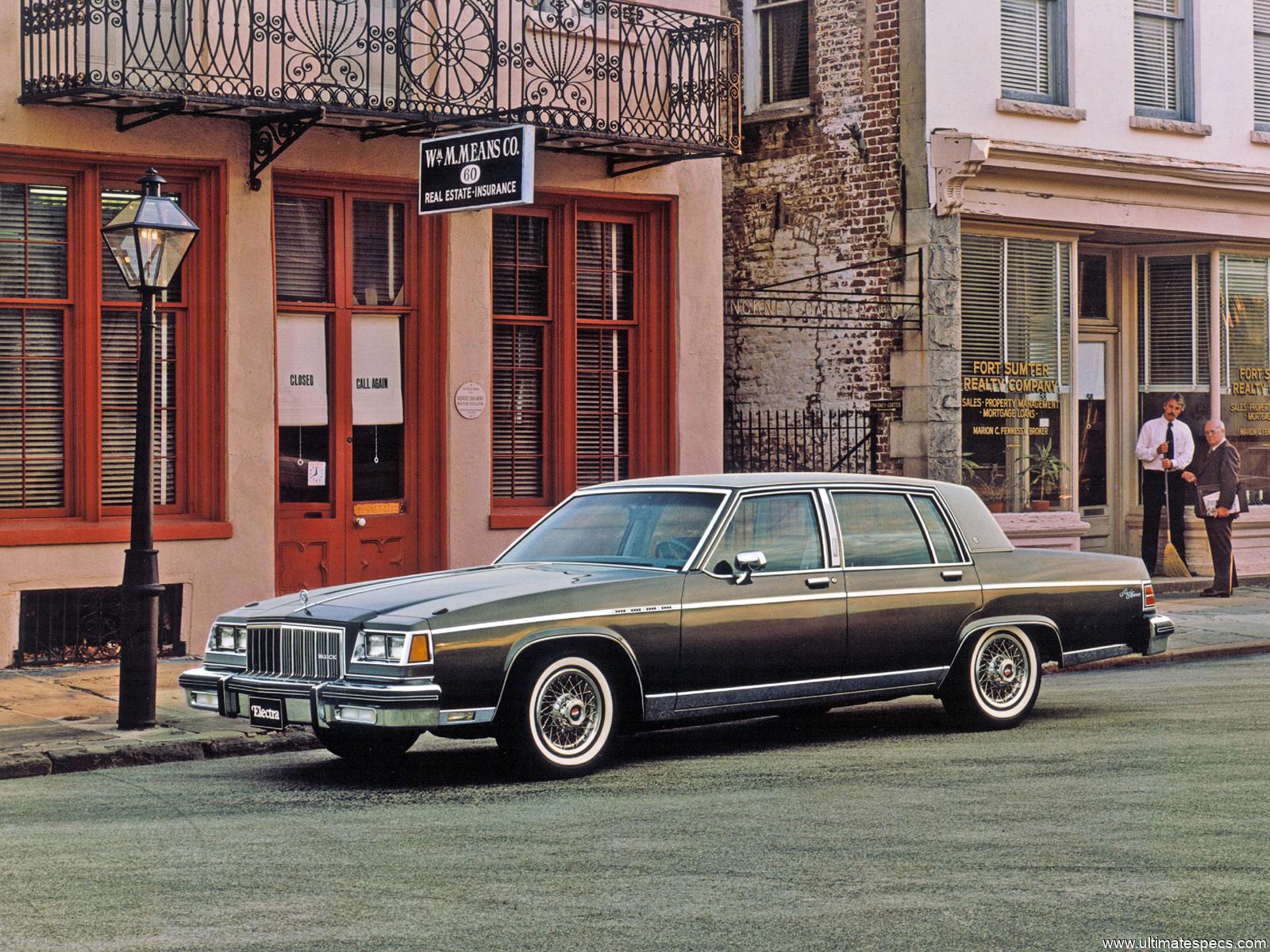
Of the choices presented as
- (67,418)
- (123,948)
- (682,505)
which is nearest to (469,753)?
(682,505)

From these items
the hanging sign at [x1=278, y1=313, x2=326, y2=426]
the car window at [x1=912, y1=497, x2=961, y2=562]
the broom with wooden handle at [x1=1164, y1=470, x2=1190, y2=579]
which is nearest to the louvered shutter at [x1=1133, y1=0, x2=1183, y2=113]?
the broom with wooden handle at [x1=1164, y1=470, x2=1190, y2=579]

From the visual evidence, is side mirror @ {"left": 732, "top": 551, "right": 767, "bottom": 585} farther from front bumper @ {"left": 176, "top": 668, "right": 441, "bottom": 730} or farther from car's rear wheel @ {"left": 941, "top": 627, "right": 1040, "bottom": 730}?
front bumper @ {"left": 176, "top": 668, "right": 441, "bottom": 730}

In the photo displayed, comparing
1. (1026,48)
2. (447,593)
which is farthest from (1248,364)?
(447,593)

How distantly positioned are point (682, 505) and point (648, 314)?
285 inches

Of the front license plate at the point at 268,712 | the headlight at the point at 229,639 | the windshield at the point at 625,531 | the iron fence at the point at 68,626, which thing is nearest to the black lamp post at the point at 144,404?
the headlight at the point at 229,639

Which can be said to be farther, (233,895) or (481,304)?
(481,304)

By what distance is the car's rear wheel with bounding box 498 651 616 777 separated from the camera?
8.66 metres

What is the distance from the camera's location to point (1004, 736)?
33.6 feet

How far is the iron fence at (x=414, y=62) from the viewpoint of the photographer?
528 inches

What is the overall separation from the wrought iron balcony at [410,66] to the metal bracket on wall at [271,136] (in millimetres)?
36

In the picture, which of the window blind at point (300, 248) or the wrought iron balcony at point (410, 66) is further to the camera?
the window blind at point (300, 248)

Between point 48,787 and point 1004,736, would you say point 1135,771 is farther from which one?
point 48,787

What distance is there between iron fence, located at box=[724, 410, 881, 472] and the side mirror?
8.74 metres

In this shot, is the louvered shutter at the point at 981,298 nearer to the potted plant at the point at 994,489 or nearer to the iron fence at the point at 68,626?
the potted plant at the point at 994,489
